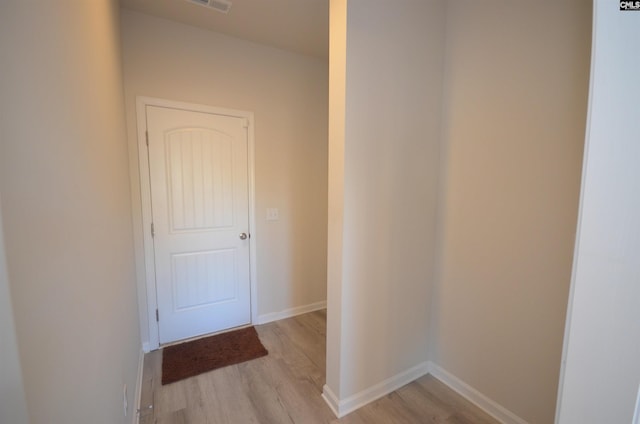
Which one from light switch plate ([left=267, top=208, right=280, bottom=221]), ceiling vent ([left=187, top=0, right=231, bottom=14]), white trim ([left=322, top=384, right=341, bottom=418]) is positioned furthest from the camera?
light switch plate ([left=267, top=208, right=280, bottom=221])

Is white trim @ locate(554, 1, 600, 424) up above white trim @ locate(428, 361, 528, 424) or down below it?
above

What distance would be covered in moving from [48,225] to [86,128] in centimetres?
51

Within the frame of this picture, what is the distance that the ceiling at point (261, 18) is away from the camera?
1997 millimetres

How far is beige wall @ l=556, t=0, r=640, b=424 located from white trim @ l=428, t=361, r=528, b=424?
1411 millimetres

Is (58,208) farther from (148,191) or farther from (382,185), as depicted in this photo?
(148,191)

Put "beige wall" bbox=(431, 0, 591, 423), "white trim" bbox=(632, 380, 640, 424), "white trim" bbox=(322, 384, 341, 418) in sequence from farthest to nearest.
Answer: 1. "white trim" bbox=(322, 384, 341, 418)
2. "beige wall" bbox=(431, 0, 591, 423)
3. "white trim" bbox=(632, 380, 640, 424)

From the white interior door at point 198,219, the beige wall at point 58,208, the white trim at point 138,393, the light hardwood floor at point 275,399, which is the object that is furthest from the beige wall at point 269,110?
the beige wall at point 58,208

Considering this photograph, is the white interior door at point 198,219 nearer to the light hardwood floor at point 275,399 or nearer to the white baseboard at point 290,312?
the white baseboard at point 290,312

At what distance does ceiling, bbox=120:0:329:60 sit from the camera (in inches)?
78.6

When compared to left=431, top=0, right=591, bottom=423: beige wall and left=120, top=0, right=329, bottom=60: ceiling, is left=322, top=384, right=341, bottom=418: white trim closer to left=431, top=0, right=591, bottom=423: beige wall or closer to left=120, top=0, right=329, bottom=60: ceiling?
left=431, top=0, right=591, bottom=423: beige wall

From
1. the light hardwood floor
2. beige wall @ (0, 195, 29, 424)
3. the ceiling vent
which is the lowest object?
the light hardwood floor

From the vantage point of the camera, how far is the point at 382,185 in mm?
1691

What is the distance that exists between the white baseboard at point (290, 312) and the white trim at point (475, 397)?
1.40 metres

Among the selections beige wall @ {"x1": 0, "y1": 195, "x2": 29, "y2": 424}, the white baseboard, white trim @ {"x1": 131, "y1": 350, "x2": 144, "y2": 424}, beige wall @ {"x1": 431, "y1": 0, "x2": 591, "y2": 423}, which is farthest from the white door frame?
beige wall @ {"x1": 0, "y1": 195, "x2": 29, "y2": 424}
